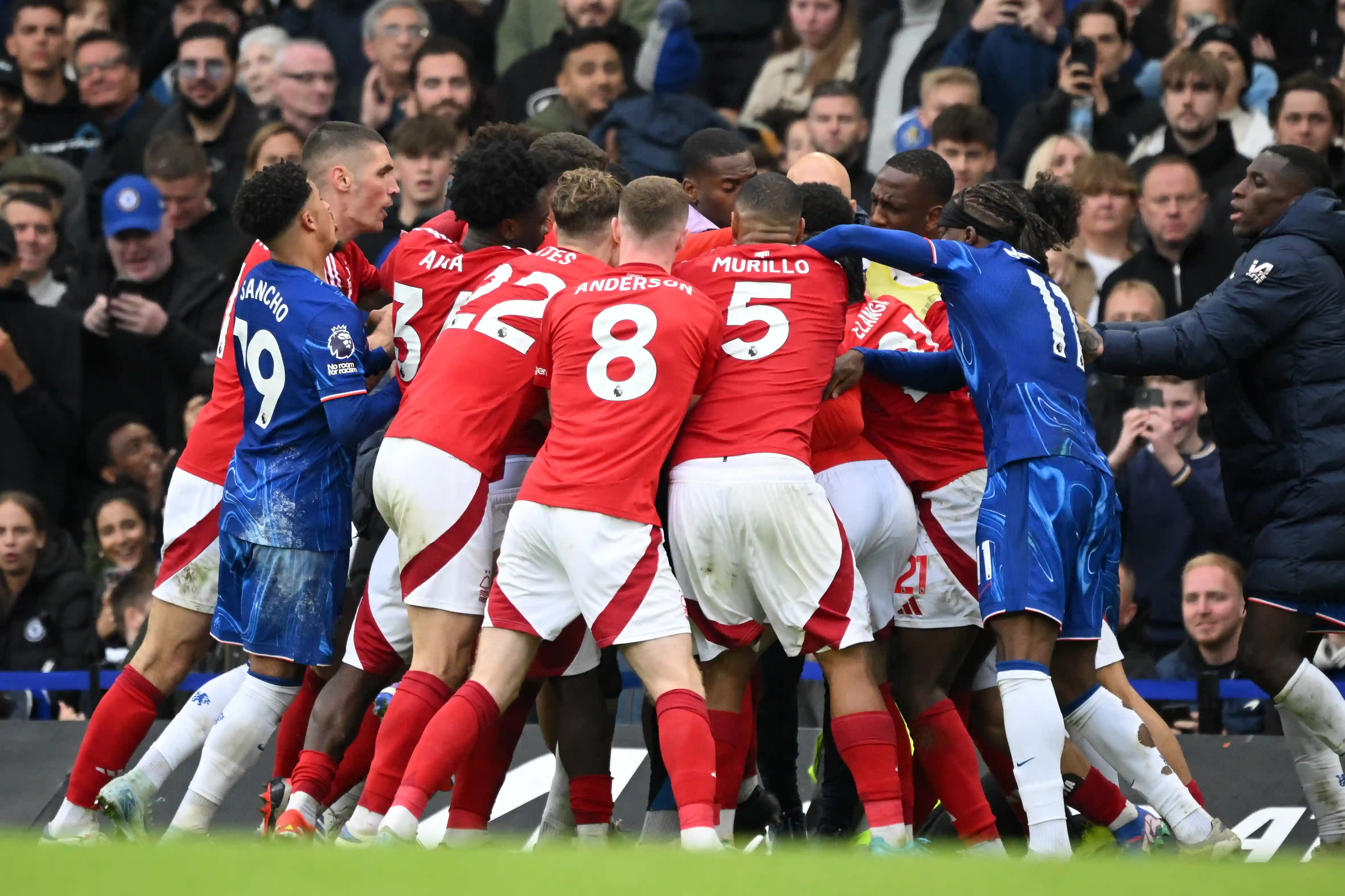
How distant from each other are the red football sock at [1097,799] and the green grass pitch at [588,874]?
2058 mm

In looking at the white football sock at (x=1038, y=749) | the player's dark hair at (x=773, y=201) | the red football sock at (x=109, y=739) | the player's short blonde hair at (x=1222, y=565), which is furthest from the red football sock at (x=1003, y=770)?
the red football sock at (x=109, y=739)

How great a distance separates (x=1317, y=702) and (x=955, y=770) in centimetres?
148

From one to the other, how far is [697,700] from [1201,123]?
5690mm

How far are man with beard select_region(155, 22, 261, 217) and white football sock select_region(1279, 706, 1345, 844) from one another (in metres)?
7.22

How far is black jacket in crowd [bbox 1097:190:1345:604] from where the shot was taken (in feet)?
23.4

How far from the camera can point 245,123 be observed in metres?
11.7

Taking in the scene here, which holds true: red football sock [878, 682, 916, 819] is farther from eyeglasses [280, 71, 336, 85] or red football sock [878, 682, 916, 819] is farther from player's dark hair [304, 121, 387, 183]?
eyeglasses [280, 71, 336, 85]

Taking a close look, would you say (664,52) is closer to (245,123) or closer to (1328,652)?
(245,123)

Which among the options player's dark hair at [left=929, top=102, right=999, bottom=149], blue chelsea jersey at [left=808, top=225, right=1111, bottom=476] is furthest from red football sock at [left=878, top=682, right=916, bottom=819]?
player's dark hair at [left=929, top=102, right=999, bottom=149]

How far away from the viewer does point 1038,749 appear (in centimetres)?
623

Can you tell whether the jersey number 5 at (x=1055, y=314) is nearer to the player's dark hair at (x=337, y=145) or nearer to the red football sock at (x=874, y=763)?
the red football sock at (x=874, y=763)

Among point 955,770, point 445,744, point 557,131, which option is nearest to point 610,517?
point 445,744

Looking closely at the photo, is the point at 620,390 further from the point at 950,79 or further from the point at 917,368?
the point at 950,79

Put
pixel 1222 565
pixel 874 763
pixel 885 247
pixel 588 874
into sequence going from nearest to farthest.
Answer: pixel 588 874
pixel 874 763
pixel 885 247
pixel 1222 565
